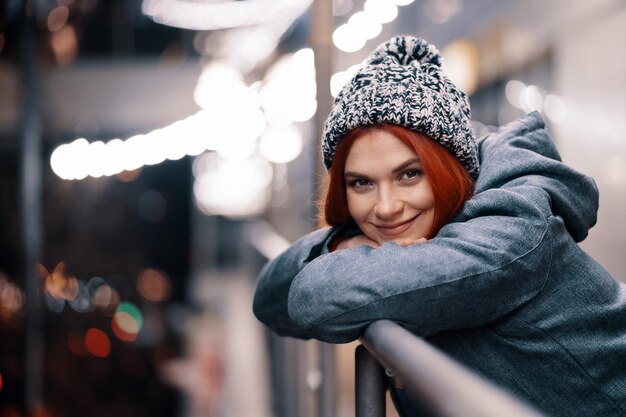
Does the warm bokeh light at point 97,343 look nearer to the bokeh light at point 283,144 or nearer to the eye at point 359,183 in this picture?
the bokeh light at point 283,144

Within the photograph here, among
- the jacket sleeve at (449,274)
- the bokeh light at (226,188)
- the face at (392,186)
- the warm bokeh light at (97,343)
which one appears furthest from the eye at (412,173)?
the bokeh light at (226,188)

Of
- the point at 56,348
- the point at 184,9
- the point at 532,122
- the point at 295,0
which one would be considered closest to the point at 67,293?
the point at 56,348

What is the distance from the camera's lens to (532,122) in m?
1.28

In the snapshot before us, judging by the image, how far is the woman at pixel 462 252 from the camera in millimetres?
1007

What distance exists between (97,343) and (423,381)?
7107mm

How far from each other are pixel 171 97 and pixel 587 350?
8.24m

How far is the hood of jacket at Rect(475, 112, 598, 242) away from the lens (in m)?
1.14

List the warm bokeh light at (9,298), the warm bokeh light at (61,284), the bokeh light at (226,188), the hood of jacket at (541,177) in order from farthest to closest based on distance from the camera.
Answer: the bokeh light at (226,188) < the warm bokeh light at (61,284) < the warm bokeh light at (9,298) < the hood of jacket at (541,177)

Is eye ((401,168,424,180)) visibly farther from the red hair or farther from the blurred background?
the blurred background

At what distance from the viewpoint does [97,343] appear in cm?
736

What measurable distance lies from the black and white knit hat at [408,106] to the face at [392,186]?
36 mm

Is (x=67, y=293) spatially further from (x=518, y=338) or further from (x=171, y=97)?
(x=518, y=338)

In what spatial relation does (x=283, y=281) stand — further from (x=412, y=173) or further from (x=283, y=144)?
(x=283, y=144)

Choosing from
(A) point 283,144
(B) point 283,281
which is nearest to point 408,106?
(B) point 283,281
